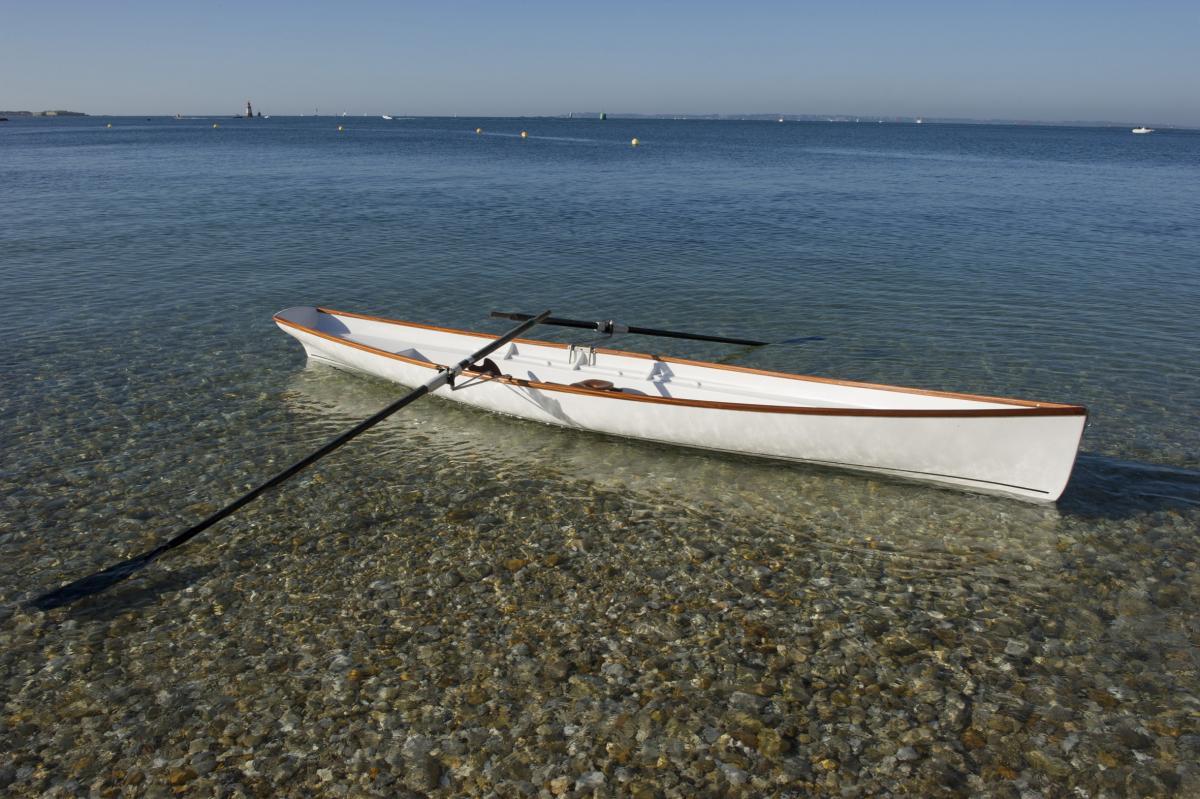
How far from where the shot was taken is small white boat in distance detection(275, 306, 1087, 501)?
9617mm

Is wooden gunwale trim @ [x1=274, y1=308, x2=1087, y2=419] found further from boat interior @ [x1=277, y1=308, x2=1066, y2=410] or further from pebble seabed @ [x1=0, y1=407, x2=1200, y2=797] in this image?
pebble seabed @ [x1=0, y1=407, x2=1200, y2=797]

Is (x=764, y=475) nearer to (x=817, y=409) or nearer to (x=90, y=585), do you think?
(x=817, y=409)

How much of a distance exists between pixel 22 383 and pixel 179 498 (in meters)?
6.44

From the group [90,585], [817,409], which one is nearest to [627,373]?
[817,409]

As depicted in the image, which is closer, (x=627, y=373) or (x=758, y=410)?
(x=758, y=410)

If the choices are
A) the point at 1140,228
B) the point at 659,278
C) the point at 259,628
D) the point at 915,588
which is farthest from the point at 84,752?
the point at 1140,228

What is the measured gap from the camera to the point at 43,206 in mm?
38531

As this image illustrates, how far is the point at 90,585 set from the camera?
8414 millimetres

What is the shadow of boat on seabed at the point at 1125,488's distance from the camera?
10234mm

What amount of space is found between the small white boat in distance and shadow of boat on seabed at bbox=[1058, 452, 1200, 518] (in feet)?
2.81

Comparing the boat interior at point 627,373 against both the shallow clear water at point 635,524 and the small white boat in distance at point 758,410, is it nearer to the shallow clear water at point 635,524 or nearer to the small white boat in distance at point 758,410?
the small white boat in distance at point 758,410

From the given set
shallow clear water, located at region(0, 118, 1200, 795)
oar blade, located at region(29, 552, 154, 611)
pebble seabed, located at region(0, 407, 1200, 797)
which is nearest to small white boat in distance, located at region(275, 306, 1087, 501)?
shallow clear water, located at region(0, 118, 1200, 795)

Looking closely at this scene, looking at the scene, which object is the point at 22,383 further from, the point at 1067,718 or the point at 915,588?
the point at 1067,718

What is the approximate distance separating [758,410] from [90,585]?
812 cm
